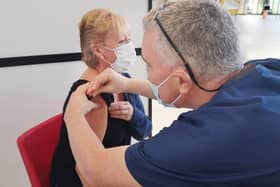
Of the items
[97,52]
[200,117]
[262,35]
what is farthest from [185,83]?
[262,35]

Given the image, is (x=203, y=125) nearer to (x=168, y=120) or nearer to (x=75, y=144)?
(x=75, y=144)

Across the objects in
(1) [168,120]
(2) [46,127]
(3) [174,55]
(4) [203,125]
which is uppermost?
(3) [174,55]

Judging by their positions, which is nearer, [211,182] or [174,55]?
[211,182]

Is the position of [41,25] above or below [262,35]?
above

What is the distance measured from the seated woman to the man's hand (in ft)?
0.15

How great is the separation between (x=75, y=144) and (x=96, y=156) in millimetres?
102

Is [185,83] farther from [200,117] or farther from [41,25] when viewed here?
[41,25]

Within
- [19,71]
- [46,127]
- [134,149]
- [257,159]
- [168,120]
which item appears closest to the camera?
[257,159]

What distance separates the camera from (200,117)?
779 millimetres

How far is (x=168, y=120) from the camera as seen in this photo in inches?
107

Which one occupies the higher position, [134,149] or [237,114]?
[237,114]

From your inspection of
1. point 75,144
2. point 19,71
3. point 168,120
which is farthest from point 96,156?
point 168,120

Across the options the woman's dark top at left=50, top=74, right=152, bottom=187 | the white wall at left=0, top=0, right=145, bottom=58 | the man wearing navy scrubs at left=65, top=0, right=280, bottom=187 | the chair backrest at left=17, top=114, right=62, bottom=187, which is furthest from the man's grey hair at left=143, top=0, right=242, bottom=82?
the white wall at left=0, top=0, right=145, bottom=58

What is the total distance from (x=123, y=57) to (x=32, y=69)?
61 cm
